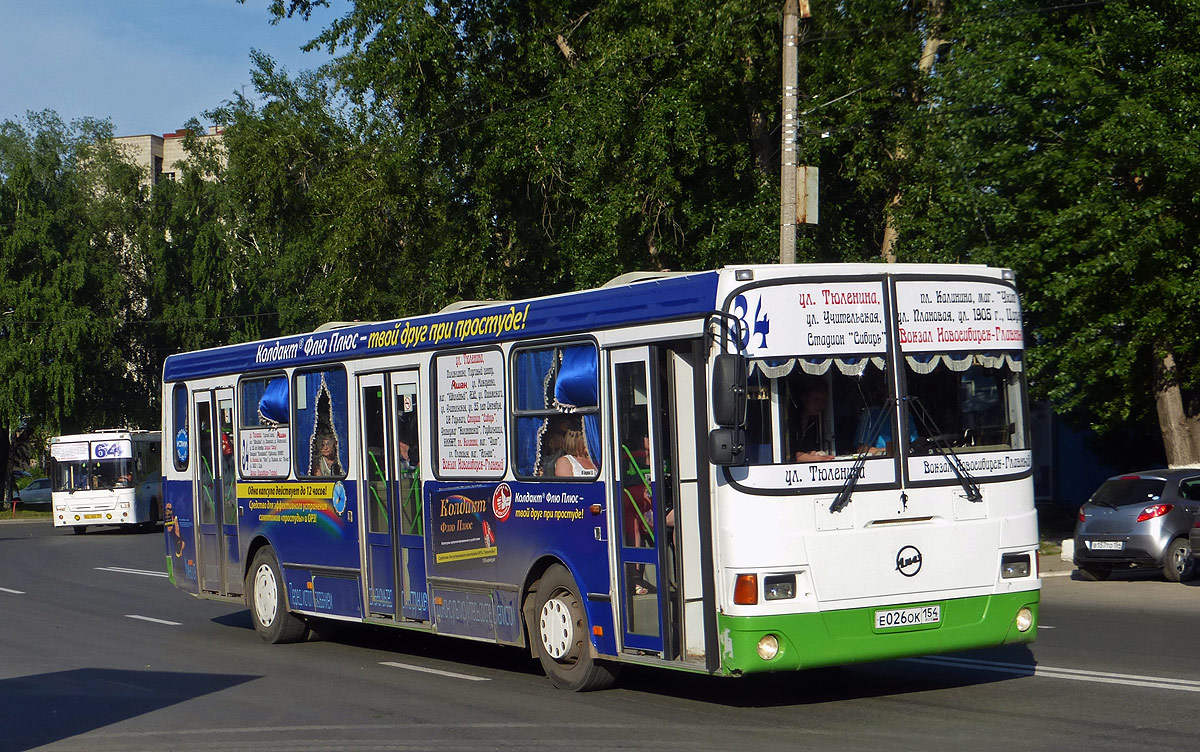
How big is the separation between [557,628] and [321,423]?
4.27 metres

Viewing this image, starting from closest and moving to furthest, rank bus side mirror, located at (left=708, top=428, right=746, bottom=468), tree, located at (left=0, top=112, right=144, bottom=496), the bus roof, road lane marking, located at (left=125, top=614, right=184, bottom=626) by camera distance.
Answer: bus side mirror, located at (left=708, top=428, right=746, bottom=468), the bus roof, road lane marking, located at (left=125, top=614, right=184, bottom=626), tree, located at (left=0, top=112, right=144, bottom=496)

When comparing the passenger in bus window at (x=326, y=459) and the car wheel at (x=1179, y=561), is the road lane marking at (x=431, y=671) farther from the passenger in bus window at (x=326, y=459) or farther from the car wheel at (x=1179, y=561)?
the car wheel at (x=1179, y=561)

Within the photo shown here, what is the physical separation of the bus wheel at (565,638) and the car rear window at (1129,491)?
11390 mm

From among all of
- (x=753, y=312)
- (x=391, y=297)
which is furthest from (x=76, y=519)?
(x=753, y=312)

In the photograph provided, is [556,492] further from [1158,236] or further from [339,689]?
[1158,236]

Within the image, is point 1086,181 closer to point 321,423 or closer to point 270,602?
point 321,423

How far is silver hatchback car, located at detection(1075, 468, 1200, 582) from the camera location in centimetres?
1892

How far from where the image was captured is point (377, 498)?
12961 millimetres

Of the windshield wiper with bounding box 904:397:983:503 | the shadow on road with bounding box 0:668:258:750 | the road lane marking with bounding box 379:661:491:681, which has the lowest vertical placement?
the road lane marking with bounding box 379:661:491:681

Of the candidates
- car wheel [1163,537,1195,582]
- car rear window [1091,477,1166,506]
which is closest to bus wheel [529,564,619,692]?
car wheel [1163,537,1195,582]

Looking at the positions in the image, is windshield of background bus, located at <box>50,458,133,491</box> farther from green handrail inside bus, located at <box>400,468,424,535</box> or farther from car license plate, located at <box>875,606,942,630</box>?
car license plate, located at <box>875,606,942,630</box>

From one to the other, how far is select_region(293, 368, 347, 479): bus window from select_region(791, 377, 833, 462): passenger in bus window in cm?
573

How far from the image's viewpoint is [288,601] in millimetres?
14477

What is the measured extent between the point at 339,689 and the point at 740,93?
60.2ft
